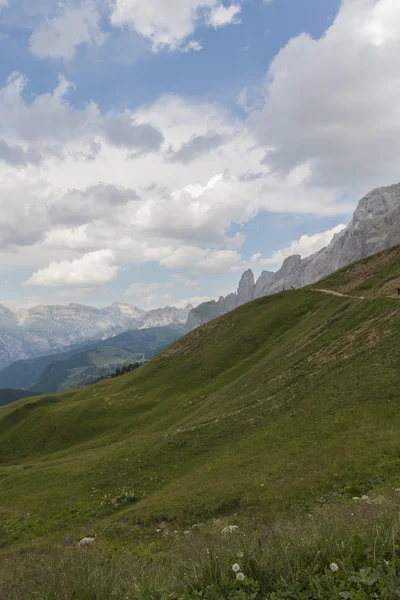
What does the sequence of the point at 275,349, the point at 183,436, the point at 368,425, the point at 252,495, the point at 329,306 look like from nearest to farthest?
the point at 252,495 → the point at 368,425 → the point at 183,436 → the point at 275,349 → the point at 329,306

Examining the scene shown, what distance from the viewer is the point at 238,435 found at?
37500mm

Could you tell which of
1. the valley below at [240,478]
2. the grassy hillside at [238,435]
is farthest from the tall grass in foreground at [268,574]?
the grassy hillside at [238,435]

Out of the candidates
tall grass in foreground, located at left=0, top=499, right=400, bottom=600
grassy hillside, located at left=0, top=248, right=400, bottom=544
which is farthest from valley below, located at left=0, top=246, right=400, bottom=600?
grassy hillside, located at left=0, top=248, right=400, bottom=544

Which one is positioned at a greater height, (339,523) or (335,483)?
(339,523)

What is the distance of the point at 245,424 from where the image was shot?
128 feet

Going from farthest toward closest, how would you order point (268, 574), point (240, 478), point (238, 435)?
point (238, 435)
point (240, 478)
point (268, 574)

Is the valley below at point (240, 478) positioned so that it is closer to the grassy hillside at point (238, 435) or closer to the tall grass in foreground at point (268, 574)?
the tall grass in foreground at point (268, 574)

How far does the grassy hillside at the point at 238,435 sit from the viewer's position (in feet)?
81.6

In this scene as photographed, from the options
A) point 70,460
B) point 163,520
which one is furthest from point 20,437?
point 163,520

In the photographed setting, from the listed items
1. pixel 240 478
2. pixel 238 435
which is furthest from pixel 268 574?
pixel 238 435

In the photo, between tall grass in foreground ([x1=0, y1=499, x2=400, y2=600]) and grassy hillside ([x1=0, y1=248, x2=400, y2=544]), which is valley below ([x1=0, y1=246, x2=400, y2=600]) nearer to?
tall grass in foreground ([x1=0, y1=499, x2=400, y2=600])

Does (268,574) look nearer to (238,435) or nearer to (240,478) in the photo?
(240,478)

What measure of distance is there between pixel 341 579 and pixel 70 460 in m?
53.2

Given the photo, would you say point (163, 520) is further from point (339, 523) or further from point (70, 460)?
point (70, 460)
